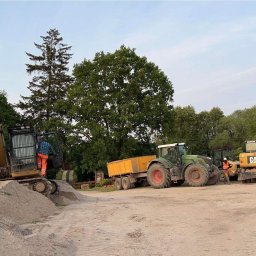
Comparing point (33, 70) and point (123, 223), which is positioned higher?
point (33, 70)

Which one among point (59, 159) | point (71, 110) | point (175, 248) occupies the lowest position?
point (175, 248)

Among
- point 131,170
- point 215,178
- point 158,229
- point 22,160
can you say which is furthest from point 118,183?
point 158,229

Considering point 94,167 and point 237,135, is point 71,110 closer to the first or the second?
point 94,167

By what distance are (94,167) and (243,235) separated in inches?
→ 1187

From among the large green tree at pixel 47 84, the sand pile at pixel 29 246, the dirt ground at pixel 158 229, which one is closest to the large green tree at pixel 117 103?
the large green tree at pixel 47 84

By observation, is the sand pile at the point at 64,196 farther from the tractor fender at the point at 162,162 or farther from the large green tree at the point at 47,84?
the large green tree at the point at 47,84

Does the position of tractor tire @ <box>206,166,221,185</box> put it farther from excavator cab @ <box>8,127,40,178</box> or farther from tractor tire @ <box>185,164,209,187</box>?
excavator cab @ <box>8,127,40,178</box>

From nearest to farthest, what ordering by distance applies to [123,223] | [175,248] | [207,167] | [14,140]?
[175,248] < [123,223] < [14,140] < [207,167]

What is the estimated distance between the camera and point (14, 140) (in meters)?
18.4

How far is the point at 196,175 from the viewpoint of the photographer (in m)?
26.0

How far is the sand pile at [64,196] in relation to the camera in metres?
19.8

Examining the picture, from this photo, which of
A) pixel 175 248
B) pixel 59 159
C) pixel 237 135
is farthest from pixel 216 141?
pixel 175 248

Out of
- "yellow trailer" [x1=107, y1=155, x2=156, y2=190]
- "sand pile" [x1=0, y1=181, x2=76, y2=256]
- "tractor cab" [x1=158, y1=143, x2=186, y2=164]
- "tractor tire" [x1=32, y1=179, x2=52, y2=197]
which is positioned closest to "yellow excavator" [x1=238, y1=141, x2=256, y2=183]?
"tractor cab" [x1=158, y1=143, x2=186, y2=164]

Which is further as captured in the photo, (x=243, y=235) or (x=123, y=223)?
(x=123, y=223)
